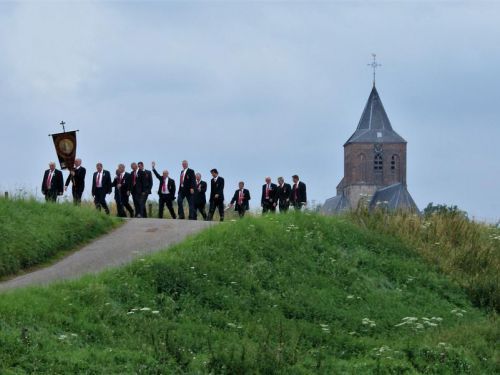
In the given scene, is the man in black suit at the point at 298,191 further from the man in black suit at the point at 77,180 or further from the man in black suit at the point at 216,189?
the man in black suit at the point at 77,180

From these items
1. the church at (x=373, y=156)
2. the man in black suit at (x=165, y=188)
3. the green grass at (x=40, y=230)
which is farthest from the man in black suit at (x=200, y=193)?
the church at (x=373, y=156)

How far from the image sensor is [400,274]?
79.3ft

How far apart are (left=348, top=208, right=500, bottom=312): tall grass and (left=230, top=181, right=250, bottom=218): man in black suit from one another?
491 centimetres

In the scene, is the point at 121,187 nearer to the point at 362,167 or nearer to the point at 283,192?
the point at 283,192

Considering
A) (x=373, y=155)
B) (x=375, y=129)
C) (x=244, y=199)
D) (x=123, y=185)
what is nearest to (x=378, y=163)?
(x=373, y=155)

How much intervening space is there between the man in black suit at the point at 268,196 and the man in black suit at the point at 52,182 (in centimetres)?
609

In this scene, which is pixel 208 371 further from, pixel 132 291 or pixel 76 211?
pixel 76 211

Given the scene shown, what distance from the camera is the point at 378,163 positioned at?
162m

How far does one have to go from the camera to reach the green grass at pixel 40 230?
22.6 m

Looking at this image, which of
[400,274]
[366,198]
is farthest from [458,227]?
[400,274]

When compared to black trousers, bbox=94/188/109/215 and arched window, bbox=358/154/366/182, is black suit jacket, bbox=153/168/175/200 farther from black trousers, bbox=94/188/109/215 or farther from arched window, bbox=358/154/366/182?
arched window, bbox=358/154/366/182


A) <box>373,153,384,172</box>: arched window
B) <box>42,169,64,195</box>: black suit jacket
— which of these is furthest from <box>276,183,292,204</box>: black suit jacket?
<box>373,153,384,172</box>: arched window

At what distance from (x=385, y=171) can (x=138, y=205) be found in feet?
438

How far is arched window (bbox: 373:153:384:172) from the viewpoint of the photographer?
527 feet
